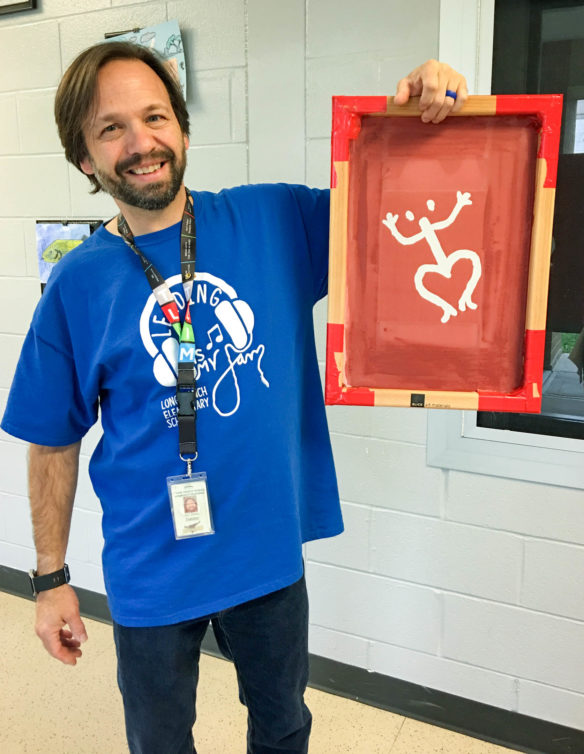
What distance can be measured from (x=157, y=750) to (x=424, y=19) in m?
1.65

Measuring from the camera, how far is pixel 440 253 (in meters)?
1.02

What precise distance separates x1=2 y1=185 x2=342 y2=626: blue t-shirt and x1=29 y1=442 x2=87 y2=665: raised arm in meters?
0.07

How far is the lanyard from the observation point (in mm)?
1154

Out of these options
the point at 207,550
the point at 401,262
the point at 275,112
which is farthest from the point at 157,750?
the point at 275,112

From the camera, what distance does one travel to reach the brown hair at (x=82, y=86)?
1.21m

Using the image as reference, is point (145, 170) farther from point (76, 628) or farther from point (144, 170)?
point (76, 628)

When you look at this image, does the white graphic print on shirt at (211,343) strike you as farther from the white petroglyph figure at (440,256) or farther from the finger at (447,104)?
the finger at (447,104)

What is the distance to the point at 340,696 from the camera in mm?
1957

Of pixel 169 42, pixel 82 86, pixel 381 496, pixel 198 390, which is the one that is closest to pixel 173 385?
pixel 198 390

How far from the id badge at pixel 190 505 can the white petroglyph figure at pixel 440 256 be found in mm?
500

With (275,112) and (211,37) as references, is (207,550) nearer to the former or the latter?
(275,112)

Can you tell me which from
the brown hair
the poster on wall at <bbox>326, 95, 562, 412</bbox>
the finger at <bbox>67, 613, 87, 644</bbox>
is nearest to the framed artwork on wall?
the brown hair

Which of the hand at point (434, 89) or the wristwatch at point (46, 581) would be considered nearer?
the hand at point (434, 89)

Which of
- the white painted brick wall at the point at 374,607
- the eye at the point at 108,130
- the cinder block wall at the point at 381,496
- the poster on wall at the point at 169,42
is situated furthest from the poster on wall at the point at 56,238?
the white painted brick wall at the point at 374,607
